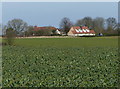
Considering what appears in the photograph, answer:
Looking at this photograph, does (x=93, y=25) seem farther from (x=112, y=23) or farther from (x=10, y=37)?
(x=10, y=37)

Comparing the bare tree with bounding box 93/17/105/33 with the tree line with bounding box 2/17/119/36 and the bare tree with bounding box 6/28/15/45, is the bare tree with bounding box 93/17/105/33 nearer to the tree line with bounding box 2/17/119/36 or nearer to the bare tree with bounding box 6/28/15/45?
the tree line with bounding box 2/17/119/36

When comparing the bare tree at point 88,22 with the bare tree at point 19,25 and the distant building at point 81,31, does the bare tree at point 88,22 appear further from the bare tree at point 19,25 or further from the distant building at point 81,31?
the bare tree at point 19,25

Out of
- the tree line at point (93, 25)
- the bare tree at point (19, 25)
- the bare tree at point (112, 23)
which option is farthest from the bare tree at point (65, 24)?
the bare tree at point (19, 25)

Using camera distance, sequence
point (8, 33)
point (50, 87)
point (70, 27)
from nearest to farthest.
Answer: point (50, 87)
point (8, 33)
point (70, 27)

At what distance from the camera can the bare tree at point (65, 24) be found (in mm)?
82719

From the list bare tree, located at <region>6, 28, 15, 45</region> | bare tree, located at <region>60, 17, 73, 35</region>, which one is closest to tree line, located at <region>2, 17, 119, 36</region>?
bare tree, located at <region>60, 17, 73, 35</region>

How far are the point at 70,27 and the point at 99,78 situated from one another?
76.5m

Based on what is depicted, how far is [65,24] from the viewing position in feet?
275

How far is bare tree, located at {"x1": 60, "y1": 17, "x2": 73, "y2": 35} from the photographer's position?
82.7 metres

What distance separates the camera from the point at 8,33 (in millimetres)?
34531

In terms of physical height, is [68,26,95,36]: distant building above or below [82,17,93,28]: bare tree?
below

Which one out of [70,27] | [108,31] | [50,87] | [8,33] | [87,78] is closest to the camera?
[50,87]

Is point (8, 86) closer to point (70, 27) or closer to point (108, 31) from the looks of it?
point (108, 31)

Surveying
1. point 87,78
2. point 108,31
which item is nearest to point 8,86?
point 87,78
